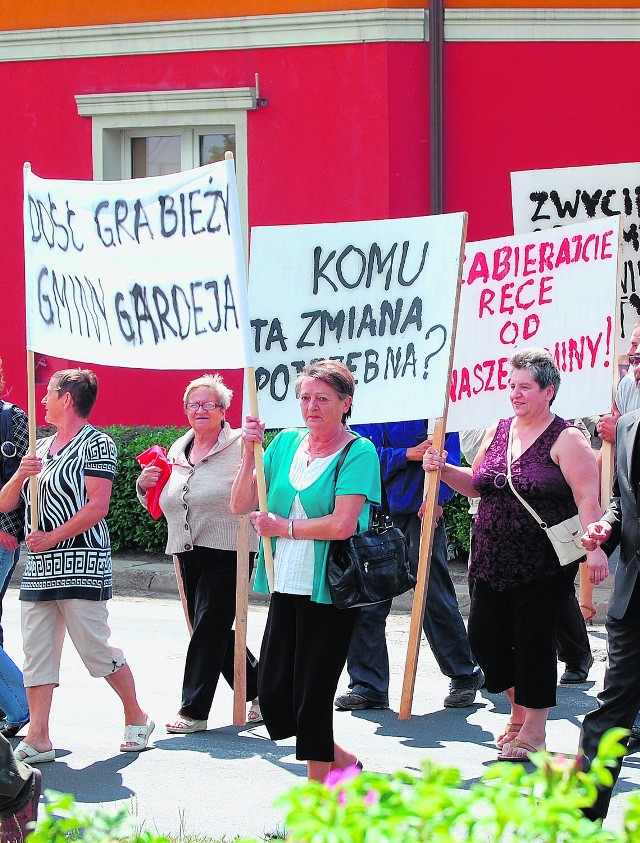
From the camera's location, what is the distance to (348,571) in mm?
5020

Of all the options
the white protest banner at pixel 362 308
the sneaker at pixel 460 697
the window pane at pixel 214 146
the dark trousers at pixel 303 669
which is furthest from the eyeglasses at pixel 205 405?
A: the window pane at pixel 214 146

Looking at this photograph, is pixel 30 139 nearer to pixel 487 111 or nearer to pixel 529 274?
pixel 487 111

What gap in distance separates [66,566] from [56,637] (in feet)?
1.15

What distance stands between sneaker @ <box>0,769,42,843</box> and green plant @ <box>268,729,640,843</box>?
2453 mm

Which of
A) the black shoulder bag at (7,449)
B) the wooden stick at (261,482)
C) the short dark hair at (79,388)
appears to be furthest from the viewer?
the black shoulder bag at (7,449)

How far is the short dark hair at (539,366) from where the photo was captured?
5899 millimetres

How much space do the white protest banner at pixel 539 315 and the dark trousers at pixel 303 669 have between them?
2.48 metres

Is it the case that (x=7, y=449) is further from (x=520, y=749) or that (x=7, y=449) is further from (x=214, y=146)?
(x=214, y=146)

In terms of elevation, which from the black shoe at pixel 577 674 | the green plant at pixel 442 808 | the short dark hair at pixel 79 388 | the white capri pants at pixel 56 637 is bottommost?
the black shoe at pixel 577 674

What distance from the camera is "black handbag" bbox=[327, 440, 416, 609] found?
499 centimetres

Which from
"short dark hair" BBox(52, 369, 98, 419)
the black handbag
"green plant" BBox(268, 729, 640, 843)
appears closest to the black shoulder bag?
"short dark hair" BBox(52, 369, 98, 419)

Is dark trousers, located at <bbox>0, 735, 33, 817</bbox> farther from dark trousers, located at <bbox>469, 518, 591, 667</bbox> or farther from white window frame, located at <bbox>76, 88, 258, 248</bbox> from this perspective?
white window frame, located at <bbox>76, 88, 258, 248</bbox>

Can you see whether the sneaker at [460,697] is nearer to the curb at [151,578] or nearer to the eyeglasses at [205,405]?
the eyeglasses at [205,405]

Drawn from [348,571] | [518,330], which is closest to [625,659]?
Result: [348,571]
